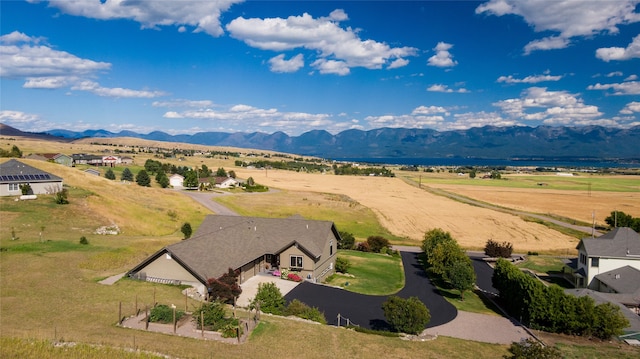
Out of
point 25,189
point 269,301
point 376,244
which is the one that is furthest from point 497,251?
point 25,189

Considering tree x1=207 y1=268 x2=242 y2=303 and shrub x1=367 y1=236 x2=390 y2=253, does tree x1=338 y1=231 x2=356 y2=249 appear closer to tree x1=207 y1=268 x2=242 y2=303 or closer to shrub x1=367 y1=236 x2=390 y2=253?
shrub x1=367 y1=236 x2=390 y2=253

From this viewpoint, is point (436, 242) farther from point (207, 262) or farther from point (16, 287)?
point (16, 287)

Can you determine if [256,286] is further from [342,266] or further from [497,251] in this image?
[497,251]

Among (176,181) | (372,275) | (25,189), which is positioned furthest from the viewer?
(176,181)

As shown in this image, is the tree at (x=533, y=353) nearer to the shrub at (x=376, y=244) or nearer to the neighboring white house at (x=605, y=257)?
the neighboring white house at (x=605, y=257)

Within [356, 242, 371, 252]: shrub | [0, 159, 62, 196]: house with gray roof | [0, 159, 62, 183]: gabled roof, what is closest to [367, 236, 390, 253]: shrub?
[356, 242, 371, 252]: shrub

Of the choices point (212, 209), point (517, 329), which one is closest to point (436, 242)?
point (517, 329)

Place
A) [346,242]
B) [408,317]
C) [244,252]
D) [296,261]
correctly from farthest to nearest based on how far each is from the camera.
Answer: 1. [346,242]
2. [296,261]
3. [244,252]
4. [408,317]

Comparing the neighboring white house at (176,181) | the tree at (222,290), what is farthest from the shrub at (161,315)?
the neighboring white house at (176,181)
